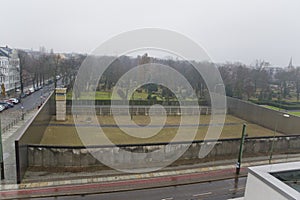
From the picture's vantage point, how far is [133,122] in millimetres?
27953

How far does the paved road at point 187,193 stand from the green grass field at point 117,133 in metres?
7.63

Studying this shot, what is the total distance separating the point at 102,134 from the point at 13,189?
1062cm

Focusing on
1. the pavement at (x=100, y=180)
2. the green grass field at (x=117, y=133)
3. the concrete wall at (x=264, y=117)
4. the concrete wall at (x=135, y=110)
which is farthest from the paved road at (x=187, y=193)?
the concrete wall at (x=135, y=110)

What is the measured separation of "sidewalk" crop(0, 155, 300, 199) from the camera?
1184 cm

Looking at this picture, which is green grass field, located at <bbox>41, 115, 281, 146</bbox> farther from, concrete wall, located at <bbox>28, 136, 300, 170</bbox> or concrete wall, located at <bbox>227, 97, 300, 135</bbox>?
concrete wall, located at <bbox>28, 136, 300, 170</bbox>

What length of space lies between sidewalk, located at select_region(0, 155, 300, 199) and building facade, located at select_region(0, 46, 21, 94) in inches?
1337

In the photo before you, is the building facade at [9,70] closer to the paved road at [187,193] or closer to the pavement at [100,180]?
the pavement at [100,180]

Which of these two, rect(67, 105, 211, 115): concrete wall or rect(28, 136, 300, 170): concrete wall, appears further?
rect(67, 105, 211, 115): concrete wall

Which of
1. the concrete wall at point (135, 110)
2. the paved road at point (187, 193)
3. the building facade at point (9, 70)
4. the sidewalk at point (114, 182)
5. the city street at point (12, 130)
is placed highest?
the building facade at point (9, 70)

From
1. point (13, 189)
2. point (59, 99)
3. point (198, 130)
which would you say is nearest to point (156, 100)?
point (198, 130)

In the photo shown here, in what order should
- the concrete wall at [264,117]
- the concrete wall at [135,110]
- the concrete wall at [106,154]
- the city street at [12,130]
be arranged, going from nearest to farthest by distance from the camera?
1. the city street at [12,130]
2. the concrete wall at [106,154]
3. the concrete wall at [264,117]
4. the concrete wall at [135,110]

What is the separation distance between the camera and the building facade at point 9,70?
41.2m

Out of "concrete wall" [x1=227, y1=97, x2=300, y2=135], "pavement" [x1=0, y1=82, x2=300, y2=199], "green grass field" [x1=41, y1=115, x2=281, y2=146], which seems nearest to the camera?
"pavement" [x1=0, y1=82, x2=300, y2=199]

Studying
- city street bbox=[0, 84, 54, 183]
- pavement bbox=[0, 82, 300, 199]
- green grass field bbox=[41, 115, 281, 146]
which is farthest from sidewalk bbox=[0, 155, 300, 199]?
green grass field bbox=[41, 115, 281, 146]
